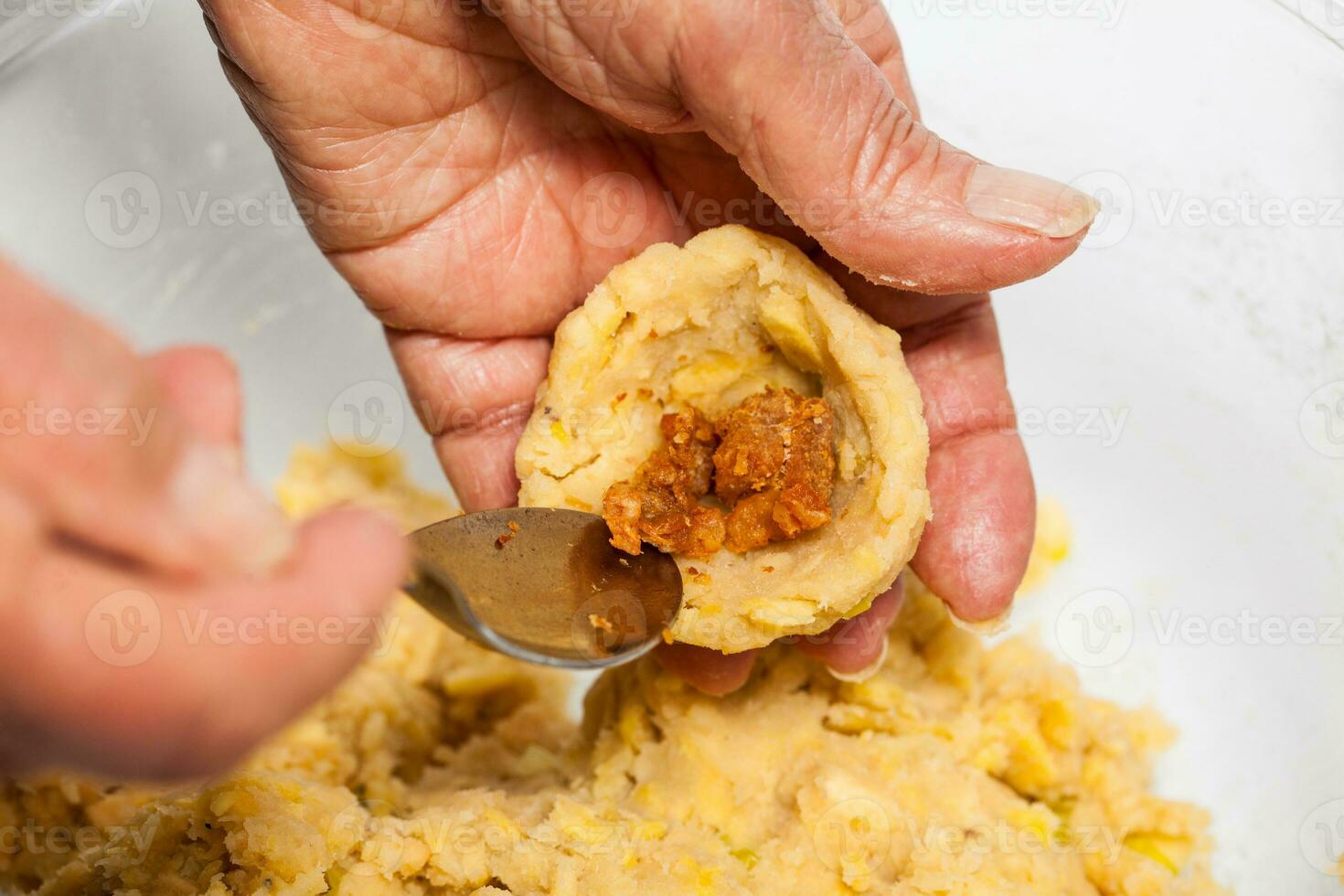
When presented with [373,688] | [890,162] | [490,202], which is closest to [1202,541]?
[890,162]

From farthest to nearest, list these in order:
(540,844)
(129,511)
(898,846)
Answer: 1. (898,846)
2. (540,844)
3. (129,511)

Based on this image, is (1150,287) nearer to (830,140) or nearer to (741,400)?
(741,400)

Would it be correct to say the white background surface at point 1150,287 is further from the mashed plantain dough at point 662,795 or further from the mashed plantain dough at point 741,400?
the mashed plantain dough at point 741,400

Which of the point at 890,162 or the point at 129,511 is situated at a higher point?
the point at 129,511

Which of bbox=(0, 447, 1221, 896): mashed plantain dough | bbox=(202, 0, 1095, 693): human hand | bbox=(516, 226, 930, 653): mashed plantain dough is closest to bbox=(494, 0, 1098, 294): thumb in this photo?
bbox=(202, 0, 1095, 693): human hand

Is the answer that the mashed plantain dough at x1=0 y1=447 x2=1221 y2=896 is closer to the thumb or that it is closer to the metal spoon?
the metal spoon

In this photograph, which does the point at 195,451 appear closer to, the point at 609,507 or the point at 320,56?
the point at 609,507

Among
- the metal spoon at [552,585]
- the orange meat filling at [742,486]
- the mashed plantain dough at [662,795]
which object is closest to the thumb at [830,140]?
the orange meat filling at [742,486]
